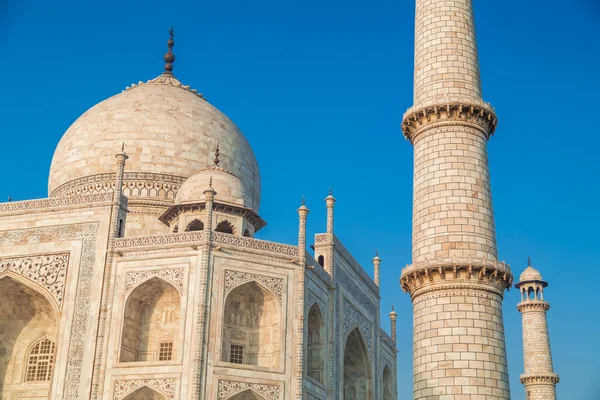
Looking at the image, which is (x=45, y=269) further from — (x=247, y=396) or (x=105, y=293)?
(x=247, y=396)

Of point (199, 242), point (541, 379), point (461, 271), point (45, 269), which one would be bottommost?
point (461, 271)

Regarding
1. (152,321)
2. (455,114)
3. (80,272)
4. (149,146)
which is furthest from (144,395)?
(455,114)

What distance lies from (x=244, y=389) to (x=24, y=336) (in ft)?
22.4

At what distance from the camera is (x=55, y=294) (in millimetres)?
21812

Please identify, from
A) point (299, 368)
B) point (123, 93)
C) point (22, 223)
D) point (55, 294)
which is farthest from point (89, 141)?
point (299, 368)

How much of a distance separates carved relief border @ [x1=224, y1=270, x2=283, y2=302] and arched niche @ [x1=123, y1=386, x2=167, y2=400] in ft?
9.59

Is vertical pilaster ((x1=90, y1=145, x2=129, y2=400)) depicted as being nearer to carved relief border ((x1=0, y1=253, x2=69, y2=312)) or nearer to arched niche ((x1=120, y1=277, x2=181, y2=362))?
arched niche ((x1=120, y1=277, x2=181, y2=362))

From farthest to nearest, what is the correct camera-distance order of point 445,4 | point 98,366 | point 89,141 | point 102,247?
1. point 89,141
2. point 102,247
3. point 98,366
4. point 445,4

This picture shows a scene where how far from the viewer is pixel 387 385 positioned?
95.2ft

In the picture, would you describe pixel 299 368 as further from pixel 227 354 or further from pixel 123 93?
pixel 123 93

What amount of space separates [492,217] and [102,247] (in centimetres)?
1204

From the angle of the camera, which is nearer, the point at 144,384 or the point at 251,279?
the point at 144,384

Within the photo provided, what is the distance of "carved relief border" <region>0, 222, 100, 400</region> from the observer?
2070 centimetres

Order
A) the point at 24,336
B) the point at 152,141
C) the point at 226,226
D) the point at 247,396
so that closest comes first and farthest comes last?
the point at 247,396, the point at 24,336, the point at 226,226, the point at 152,141
